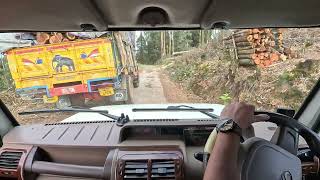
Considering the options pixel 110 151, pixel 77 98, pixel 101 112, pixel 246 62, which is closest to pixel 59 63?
pixel 77 98

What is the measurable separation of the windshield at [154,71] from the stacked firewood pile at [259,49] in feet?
0.04

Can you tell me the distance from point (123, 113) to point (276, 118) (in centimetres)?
169

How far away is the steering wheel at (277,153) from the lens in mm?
1619

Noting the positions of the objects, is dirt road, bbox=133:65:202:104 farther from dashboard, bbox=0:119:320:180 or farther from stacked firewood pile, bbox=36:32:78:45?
dashboard, bbox=0:119:320:180

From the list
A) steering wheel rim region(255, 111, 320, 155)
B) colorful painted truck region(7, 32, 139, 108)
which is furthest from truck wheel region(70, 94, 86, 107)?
steering wheel rim region(255, 111, 320, 155)

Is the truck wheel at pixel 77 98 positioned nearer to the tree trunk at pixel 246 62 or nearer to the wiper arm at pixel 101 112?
the wiper arm at pixel 101 112

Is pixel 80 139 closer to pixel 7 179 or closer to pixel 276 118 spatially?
pixel 7 179

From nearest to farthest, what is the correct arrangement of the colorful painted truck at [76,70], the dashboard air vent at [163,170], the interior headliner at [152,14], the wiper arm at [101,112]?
the interior headliner at [152,14]
the dashboard air vent at [163,170]
the wiper arm at [101,112]
the colorful painted truck at [76,70]

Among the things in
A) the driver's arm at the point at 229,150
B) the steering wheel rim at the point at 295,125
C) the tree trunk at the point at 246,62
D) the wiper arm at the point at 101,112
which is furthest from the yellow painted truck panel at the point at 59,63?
the driver's arm at the point at 229,150

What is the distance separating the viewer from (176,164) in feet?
9.01

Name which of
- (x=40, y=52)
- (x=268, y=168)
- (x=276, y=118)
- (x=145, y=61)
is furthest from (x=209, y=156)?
(x=40, y=52)

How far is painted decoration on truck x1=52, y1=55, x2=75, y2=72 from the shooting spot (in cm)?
595

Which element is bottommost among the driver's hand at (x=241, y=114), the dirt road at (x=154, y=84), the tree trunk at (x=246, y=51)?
the dirt road at (x=154, y=84)

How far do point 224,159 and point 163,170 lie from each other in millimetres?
1181
